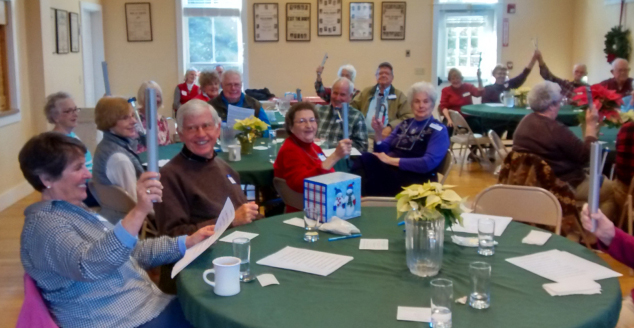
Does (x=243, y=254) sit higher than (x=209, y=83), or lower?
lower

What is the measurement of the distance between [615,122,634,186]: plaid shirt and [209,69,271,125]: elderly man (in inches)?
120

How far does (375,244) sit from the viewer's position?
2.34 metres

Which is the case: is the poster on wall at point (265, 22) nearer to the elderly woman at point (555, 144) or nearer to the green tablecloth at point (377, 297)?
the elderly woman at point (555, 144)

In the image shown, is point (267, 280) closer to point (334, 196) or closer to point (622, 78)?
point (334, 196)

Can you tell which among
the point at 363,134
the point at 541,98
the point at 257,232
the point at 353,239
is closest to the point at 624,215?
the point at 541,98

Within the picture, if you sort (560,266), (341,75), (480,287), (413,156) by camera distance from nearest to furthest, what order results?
(480,287) → (560,266) → (413,156) → (341,75)

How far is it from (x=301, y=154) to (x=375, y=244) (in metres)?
1.35

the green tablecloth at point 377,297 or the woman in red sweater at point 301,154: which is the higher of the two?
the woman in red sweater at point 301,154

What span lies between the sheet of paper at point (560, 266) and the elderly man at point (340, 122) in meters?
2.74

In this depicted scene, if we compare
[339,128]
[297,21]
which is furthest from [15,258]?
[297,21]

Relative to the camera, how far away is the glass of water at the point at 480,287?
5.71 feet

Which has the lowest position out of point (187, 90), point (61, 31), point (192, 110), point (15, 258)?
point (15, 258)

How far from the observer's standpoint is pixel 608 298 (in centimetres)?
180

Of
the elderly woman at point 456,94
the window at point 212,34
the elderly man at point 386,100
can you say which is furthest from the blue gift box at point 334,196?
the window at point 212,34
